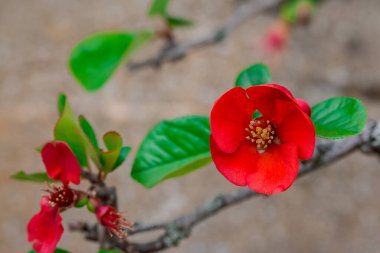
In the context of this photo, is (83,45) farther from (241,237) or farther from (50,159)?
(241,237)

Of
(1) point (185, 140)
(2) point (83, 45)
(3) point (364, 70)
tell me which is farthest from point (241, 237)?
(1) point (185, 140)

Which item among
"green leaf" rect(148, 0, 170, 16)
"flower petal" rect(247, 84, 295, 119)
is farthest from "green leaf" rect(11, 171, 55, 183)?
"green leaf" rect(148, 0, 170, 16)

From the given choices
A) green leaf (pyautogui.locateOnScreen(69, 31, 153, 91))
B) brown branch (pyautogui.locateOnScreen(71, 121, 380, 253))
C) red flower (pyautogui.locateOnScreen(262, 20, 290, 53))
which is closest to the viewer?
brown branch (pyautogui.locateOnScreen(71, 121, 380, 253))

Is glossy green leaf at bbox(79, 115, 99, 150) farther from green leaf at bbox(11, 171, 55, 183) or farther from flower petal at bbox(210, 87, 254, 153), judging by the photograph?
flower petal at bbox(210, 87, 254, 153)

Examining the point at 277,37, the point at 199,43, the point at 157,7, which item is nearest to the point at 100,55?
the point at 157,7

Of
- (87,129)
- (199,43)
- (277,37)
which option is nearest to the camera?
(87,129)

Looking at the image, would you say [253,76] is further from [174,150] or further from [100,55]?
[100,55]
